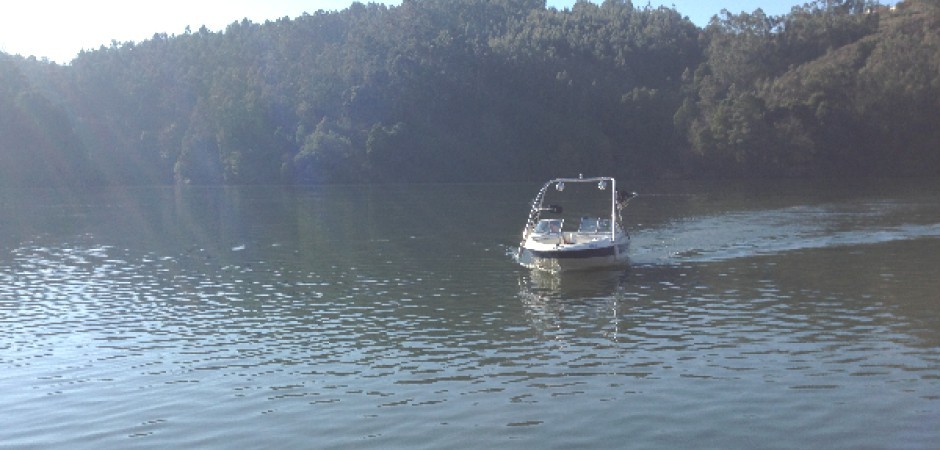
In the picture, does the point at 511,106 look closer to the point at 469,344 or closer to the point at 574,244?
the point at 574,244

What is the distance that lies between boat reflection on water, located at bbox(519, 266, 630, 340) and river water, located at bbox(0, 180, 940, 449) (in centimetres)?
12

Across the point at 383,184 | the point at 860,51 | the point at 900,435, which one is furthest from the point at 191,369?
the point at 860,51

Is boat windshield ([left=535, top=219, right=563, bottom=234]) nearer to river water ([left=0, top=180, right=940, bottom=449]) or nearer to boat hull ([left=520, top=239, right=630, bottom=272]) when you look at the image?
river water ([left=0, top=180, right=940, bottom=449])

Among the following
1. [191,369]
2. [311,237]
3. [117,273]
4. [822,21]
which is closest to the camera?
Answer: [191,369]

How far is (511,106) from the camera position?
149500mm

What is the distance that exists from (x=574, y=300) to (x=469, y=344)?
26.7 feet

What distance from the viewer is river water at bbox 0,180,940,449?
57.2ft

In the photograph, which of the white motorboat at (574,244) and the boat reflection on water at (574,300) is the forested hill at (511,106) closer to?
the white motorboat at (574,244)

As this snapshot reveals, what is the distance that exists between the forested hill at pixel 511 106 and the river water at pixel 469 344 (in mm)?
86466

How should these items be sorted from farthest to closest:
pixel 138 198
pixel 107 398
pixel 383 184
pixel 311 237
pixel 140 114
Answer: pixel 140 114 < pixel 383 184 < pixel 138 198 < pixel 311 237 < pixel 107 398

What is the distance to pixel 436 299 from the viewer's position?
32000 mm

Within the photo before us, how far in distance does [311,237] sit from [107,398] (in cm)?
3565

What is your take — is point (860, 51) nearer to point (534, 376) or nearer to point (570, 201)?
point (570, 201)

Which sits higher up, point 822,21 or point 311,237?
point 822,21
